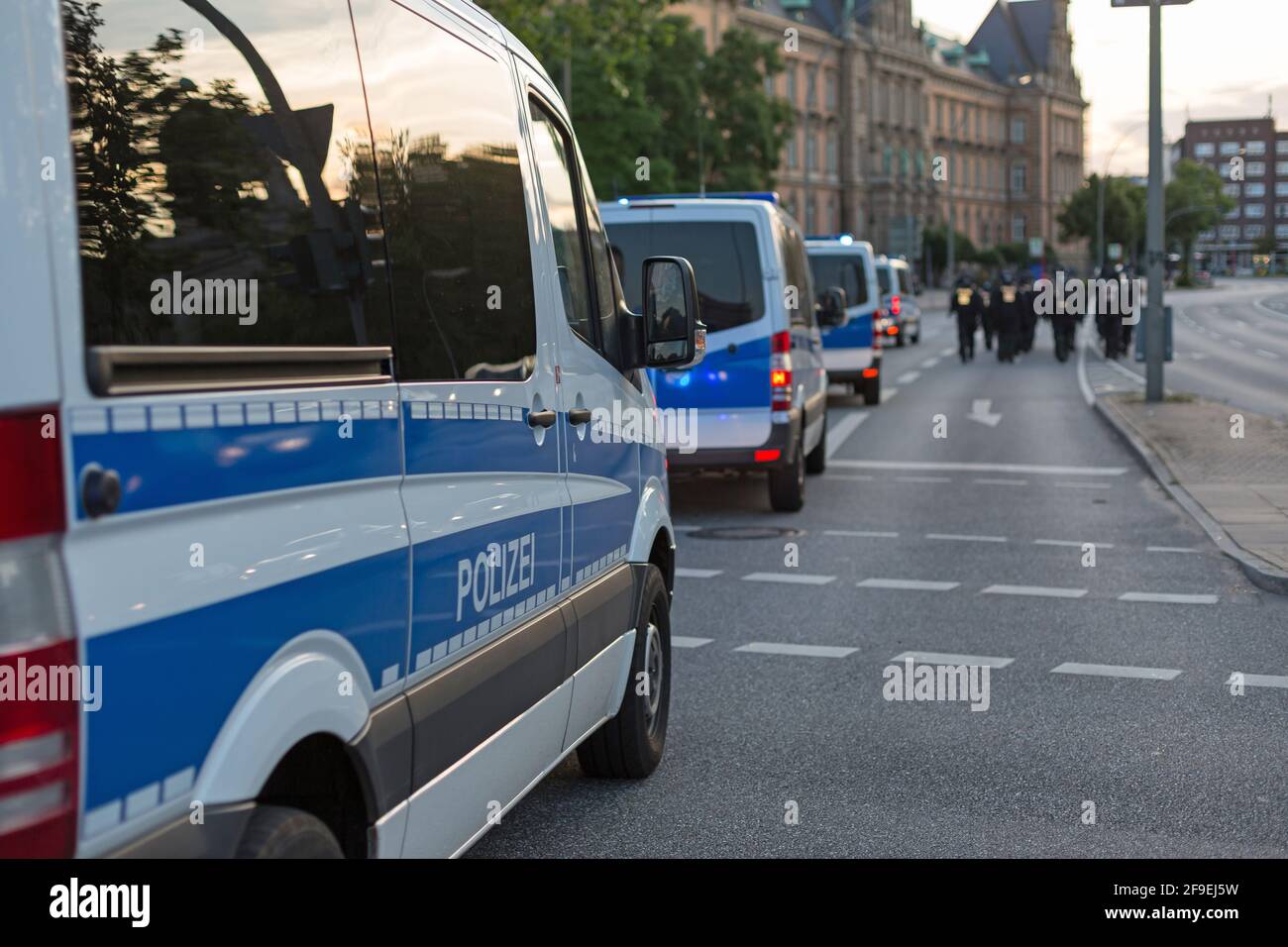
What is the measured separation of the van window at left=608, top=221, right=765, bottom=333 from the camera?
12664 mm

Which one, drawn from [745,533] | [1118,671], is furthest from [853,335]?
[1118,671]

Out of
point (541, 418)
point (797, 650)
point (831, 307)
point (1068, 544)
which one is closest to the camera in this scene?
point (541, 418)

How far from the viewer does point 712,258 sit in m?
12.8

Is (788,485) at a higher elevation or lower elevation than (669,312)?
lower

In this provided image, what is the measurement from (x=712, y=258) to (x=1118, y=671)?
593cm

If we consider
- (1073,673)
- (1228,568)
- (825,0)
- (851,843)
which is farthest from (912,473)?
(825,0)

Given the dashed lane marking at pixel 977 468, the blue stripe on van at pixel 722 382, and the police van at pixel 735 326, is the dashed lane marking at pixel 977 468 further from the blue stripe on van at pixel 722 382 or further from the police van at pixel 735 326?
the blue stripe on van at pixel 722 382

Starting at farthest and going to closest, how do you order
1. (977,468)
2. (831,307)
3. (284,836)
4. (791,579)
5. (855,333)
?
(855,333) < (831,307) < (977,468) < (791,579) < (284,836)

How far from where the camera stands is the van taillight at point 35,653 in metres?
2.17

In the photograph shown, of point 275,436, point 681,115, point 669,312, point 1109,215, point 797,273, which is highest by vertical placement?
point 681,115

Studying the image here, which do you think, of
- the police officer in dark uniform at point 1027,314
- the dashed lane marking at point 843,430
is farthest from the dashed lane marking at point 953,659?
the police officer in dark uniform at point 1027,314

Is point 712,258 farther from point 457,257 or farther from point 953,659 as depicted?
point 457,257

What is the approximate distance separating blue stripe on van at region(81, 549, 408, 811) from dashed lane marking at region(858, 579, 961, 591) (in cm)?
732

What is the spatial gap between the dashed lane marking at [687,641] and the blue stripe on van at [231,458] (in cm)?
516
